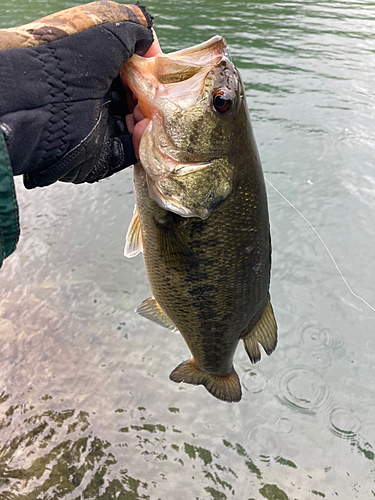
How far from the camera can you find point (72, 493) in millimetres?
2463

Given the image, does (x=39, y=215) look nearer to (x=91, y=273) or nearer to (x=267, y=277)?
(x=91, y=273)

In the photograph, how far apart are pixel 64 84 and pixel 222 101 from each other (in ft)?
1.84

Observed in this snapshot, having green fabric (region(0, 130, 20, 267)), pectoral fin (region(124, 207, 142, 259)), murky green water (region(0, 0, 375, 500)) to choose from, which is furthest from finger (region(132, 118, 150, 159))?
murky green water (region(0, 0, 375, 500))

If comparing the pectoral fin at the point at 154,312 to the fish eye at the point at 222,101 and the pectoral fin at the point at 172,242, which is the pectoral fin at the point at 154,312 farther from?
the fish eye at the point at 222,101

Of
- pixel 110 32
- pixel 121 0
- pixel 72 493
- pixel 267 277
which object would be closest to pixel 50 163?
pixel 110 32

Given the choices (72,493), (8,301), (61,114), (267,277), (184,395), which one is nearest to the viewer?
(61,114)

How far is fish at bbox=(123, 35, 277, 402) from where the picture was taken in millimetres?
1509

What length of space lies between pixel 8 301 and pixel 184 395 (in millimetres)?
1718

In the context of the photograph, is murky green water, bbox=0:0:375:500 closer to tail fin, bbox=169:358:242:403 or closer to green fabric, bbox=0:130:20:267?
tail fin, bbox=169:358:242:403

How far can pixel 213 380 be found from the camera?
7.49 feet

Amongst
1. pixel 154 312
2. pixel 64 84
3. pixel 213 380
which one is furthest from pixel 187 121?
pixel 213 380

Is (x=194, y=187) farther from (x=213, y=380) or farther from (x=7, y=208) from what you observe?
(x=213, y=380)

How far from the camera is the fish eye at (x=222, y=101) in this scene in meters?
1.50

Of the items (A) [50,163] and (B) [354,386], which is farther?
(B) [354,386]
